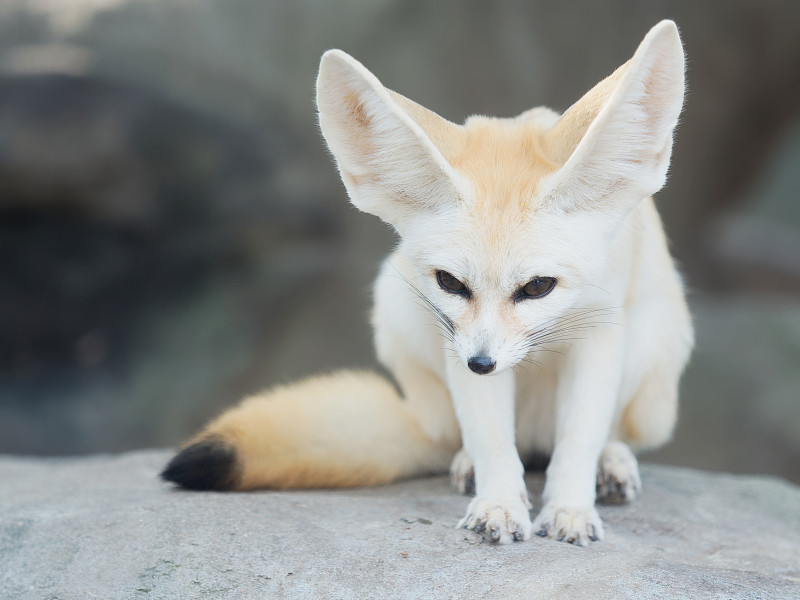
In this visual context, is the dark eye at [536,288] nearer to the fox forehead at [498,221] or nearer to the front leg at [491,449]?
the fox forehead at [498,221]

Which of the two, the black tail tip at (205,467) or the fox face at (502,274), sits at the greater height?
the fox face at (502,274)

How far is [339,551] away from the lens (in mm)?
2367

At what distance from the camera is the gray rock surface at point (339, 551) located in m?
2.18

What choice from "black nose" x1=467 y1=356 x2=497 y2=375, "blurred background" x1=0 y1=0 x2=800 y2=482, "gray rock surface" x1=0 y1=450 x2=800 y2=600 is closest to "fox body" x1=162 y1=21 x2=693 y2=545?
"black nose" x1=467 y1=356 x2=497 y2=375

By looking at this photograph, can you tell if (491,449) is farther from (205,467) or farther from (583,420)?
(205,467)

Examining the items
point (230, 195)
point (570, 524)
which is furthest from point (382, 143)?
point (230, 195)

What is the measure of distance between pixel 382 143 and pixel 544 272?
58cm

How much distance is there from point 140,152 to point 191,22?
3.65 feet

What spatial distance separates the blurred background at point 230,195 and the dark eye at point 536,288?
15.4 ft

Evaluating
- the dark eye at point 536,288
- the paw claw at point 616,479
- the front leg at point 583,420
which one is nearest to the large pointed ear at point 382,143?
the dark eye at point 536,288

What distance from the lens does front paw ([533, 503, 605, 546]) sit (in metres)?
2.55

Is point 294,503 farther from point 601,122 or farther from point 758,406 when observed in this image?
point 758,406

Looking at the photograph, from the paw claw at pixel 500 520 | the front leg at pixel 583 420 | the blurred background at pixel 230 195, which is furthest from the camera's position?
the blurred background at pixel 230 195

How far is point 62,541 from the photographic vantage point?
8.05ft
